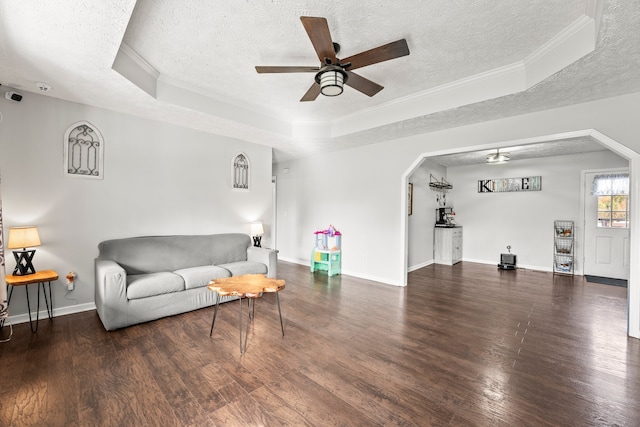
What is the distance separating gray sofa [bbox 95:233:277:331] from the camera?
9.64 ft

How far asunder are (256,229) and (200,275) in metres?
1.69

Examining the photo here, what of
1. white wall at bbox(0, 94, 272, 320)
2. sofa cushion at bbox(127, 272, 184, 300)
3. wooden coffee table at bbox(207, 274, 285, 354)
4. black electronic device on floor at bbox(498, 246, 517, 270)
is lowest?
black electronic device on floor at bbox(498, 246, 517, 270)

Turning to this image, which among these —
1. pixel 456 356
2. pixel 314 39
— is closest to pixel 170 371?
pixel 456 356

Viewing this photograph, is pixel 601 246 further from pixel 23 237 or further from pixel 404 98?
pixel 23 237

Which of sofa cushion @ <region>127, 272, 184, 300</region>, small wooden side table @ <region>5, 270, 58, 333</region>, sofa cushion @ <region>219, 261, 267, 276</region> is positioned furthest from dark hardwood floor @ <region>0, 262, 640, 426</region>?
sofa cushion @ <region>219, 261, 267, 276</region>

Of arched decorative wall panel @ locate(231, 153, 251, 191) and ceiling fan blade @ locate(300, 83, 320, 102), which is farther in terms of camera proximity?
arched decorative wall panel @ locate(231, 153, 251, 191)

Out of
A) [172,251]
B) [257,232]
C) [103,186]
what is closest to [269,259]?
[257,232]

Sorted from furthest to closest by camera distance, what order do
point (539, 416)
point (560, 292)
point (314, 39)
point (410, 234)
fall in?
1. point (410, 234)
2. point (560, 292)
3. point (314, 39)
4. point (539, 416)

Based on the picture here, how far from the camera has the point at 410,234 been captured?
6.20m

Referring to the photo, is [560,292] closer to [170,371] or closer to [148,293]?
[170,371]

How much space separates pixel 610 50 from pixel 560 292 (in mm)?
3810

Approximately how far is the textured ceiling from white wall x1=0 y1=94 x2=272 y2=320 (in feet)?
1.03

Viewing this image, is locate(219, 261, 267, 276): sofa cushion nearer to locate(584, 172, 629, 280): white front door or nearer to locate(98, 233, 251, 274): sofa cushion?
locate(98, 233, 251, 274): sofa cushion

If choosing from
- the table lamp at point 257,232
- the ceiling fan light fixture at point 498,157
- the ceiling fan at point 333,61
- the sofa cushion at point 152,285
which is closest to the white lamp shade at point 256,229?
the table lamp at point 257,232
